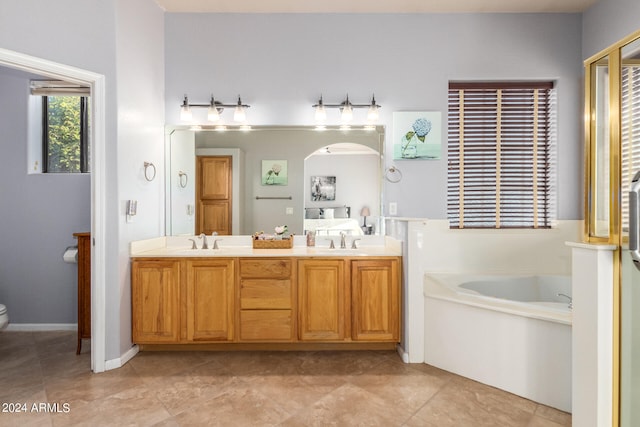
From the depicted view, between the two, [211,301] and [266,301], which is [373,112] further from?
[211,301]

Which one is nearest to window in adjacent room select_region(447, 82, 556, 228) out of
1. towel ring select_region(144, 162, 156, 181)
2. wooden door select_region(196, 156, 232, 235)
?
wooden door select_region(196, 156, 232, 235)

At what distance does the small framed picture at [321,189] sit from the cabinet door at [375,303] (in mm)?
761

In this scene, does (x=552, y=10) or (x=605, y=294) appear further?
(x=552, y=10)

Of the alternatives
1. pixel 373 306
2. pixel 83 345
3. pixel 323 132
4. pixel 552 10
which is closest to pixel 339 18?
pixel 323 132

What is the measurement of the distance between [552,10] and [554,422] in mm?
3276

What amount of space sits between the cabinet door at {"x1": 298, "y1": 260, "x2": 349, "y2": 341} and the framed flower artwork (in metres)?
1.25

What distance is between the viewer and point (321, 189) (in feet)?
10.6

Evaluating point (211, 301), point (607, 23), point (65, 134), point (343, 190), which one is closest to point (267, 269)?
point (211, 301)

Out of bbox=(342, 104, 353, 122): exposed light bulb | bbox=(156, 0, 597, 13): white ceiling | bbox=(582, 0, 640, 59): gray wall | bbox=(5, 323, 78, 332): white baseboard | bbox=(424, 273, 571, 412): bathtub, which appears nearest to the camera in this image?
bbox=(424, 273, 571, 412): bathtub

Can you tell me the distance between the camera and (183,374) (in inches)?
98.0

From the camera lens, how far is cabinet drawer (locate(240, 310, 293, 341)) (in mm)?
2742

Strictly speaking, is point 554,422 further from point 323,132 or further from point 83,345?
point 83,345

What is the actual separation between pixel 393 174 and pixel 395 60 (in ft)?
3.35

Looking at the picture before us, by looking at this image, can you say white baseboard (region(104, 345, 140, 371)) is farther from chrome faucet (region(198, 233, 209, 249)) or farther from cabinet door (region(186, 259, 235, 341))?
chrome faucet (region(198, 233, 209, 249))
